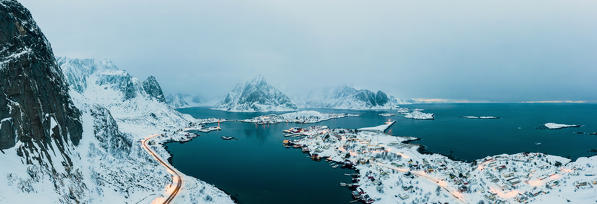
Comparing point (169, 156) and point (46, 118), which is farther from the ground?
point (46, 118)

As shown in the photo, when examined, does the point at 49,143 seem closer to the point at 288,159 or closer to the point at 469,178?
the point at 288,159

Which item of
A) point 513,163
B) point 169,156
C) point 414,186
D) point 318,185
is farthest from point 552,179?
point 169,156

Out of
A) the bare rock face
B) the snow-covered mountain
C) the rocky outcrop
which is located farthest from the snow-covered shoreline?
the bare rock face

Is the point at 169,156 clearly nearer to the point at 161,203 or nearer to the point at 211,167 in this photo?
the point at 211,167

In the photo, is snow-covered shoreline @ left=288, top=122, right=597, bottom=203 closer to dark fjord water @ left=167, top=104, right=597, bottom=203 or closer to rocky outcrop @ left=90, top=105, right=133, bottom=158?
dark fjord water @ left=167, top=104, right=597, bottom=203

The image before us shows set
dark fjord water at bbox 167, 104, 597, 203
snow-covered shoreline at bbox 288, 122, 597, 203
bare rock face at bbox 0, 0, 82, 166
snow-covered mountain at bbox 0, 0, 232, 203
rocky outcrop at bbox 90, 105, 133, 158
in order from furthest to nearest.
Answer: dark fjord water at bbox 167, 104, 597, 203 < rocky outcrop at bbox 90, 105, 133, 158 < snow-covered shoreline at bbox 288, 122, 597, 203 < bare rock face at bbox 0, 0, 82, 166 < snow-covered mountain at bbox 0, 0, 232, 203
